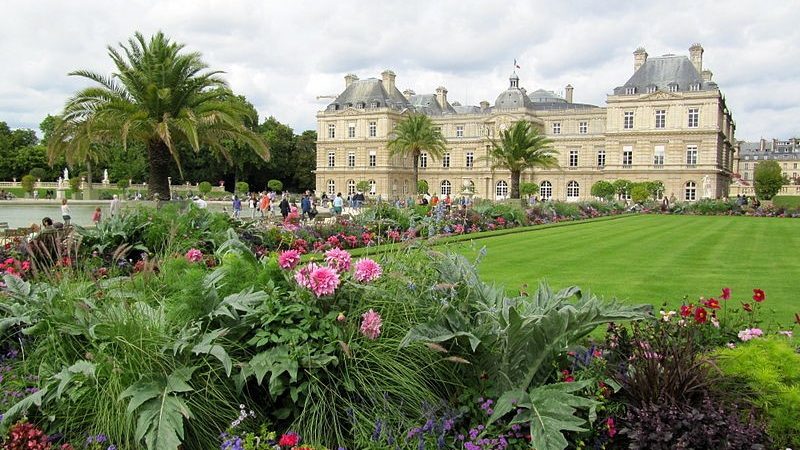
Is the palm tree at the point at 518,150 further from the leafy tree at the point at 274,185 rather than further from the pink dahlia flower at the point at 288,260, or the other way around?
the pink dahlia flower at the point at 288,260

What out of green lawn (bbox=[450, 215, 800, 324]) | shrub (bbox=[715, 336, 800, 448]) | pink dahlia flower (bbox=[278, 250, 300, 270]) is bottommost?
green lawn (bbox=[450, 215, 800, 324])

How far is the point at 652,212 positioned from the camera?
42156mm

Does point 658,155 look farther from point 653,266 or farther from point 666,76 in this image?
point 653,266

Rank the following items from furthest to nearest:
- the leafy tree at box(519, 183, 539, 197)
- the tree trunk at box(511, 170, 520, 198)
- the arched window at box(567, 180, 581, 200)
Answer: the arched window at box(567, 180, 581, 200) → the leafy tree at box(519, 183, 539, 197) → the tree trunk at box(511, 170, 520, 198)

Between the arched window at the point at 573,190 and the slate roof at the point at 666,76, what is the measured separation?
11.3 m

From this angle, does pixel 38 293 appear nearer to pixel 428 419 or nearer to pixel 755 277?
pixel 428 419

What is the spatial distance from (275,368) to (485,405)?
122 cm

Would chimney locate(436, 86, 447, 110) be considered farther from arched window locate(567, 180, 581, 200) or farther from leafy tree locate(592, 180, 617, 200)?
leafy tree locate(592, 180, 617, 200)

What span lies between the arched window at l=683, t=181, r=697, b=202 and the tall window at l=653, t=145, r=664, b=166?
315cm

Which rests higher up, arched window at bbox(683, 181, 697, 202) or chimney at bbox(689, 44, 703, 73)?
chimney at bbox(689, 44, 703, 73)

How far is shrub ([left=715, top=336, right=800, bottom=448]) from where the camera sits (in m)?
3.64

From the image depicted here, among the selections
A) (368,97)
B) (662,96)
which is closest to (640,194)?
(662,96)

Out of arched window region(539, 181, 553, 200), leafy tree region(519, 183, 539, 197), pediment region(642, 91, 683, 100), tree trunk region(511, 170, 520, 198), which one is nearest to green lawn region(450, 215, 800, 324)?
tree trunk region(511, 170, 520, 198)

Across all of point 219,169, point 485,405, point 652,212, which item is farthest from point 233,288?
point 219,169
